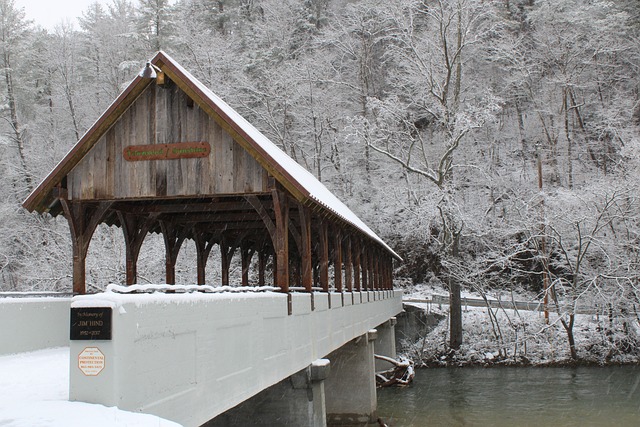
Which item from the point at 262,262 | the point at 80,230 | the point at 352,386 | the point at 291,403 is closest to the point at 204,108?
the point at 80,230

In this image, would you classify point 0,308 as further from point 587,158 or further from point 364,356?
point 587,158

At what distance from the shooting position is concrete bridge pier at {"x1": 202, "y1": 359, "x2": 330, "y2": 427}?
11.5m

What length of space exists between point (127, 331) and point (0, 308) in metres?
4.51

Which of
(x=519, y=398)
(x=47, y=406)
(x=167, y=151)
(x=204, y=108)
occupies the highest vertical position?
(x=204, y=108)

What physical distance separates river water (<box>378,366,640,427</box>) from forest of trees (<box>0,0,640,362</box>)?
3.49 meters

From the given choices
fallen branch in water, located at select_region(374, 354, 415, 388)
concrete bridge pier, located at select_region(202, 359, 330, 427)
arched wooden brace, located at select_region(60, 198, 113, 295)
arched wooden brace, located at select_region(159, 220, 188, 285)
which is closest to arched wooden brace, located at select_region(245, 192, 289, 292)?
concrete bridge pier, located at select_region(202, 359, 330, 427)

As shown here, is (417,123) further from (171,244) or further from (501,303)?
(171,244)

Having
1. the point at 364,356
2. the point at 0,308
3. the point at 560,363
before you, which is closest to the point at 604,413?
the point at 364,356

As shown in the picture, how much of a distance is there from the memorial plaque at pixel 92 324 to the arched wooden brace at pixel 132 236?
9351mm

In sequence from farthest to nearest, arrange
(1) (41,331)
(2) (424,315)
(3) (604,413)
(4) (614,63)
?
(4) (614,63), (2) (424,315), (3) (604,413), (1) (41,331)

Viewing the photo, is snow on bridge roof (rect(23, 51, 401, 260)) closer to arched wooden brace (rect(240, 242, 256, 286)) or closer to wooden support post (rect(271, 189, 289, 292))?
wooden support post (rect(271, 189, 289, 292))

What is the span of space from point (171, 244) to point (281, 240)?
6453 mm

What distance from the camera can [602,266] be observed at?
27.8m

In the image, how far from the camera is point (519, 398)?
20.8 m
